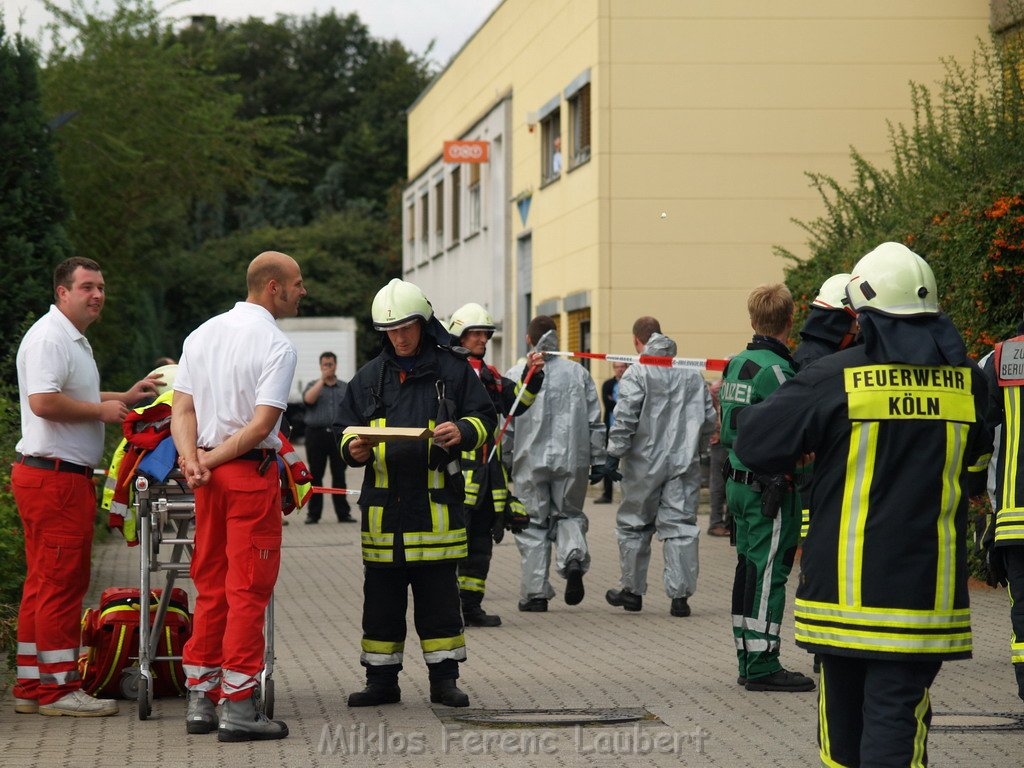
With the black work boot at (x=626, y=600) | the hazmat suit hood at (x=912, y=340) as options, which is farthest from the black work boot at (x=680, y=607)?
the hazmat suit hood at (x=912, y=340)

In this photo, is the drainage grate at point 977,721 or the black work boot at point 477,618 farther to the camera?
the black work boot at point 477,618

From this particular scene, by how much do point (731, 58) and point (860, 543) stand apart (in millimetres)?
19487

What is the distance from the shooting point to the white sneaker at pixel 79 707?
729cm

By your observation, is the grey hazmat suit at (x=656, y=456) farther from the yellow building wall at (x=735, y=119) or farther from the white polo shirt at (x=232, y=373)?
the yellow building wall at (x=735, y=119)

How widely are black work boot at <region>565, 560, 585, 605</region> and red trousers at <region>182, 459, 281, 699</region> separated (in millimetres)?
4504

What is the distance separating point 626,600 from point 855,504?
21.7 ft

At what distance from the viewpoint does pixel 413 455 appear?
7293 millimetres

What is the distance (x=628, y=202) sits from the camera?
2359cm

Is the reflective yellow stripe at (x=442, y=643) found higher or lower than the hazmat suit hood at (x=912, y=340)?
lower

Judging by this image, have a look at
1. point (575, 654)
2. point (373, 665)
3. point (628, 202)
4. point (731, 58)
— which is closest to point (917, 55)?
point (731, 58)

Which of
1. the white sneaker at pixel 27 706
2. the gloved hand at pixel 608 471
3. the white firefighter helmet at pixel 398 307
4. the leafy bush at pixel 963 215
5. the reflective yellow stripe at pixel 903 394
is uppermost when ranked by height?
the leafy bush at pixel 963 215

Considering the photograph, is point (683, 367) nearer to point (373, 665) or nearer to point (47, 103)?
point (373, 665)

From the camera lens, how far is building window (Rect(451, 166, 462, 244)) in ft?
123

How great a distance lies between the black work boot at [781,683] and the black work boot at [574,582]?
3.32 meters
